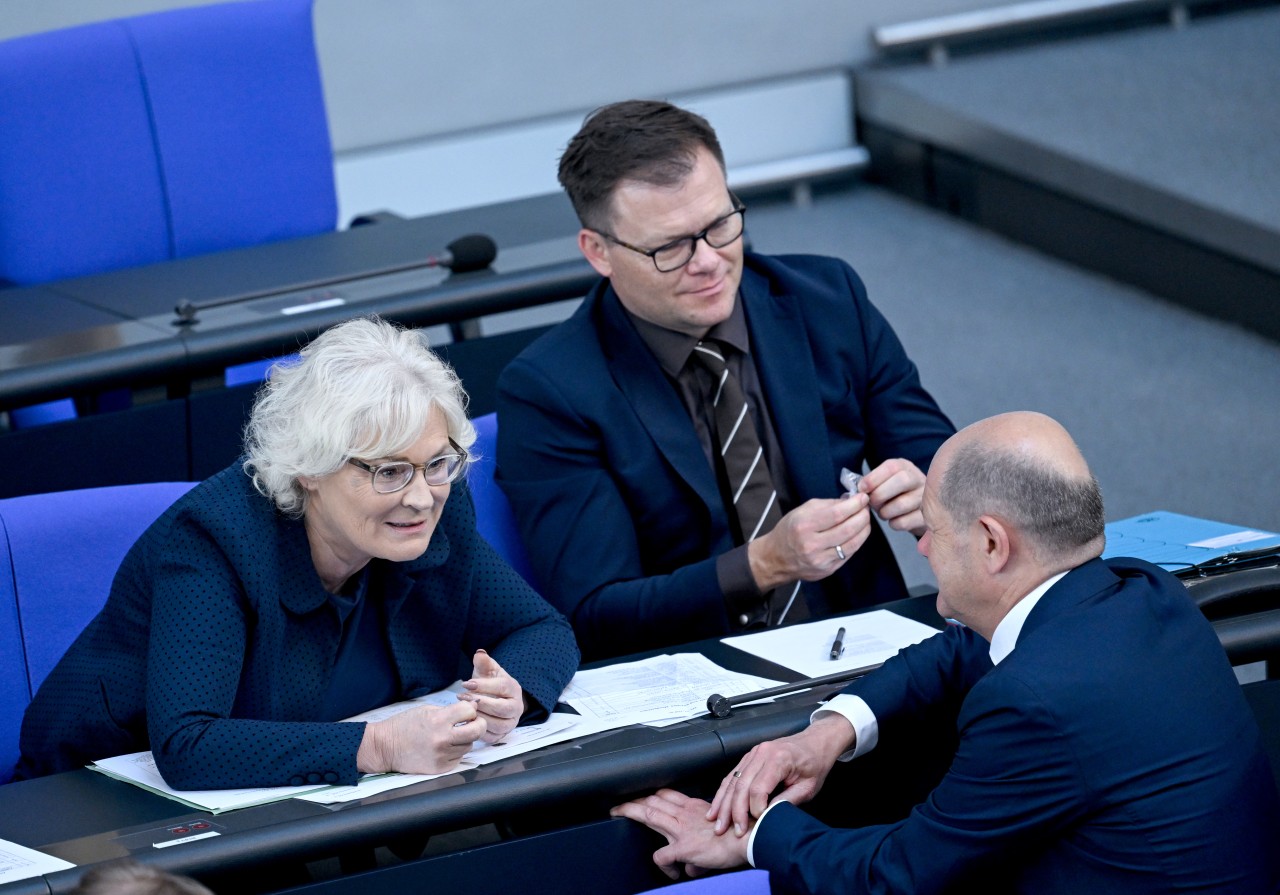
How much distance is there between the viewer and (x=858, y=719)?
1.94 m

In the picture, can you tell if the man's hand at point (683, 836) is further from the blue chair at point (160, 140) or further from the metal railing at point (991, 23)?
the metal railing at point (991, 23)

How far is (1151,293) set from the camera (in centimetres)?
522

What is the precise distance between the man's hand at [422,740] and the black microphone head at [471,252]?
1593mm

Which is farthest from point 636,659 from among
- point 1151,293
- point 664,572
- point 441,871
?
point 1151,293

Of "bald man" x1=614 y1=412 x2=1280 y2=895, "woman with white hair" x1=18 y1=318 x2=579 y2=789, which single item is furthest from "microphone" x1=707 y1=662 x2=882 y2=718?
"woman with white hair" x1=18 y1=318 x2=579 y2=789

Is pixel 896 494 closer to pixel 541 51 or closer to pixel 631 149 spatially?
pixel 631 149

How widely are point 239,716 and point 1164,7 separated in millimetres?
→ 5486

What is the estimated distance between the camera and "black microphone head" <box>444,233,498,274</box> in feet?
11.0

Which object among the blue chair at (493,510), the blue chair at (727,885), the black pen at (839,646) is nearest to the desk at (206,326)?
the blue chair at (493,510)

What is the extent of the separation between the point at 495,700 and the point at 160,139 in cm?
245

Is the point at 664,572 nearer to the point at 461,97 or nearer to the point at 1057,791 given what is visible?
the point at 1057,791

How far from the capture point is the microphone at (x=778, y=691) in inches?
76.9

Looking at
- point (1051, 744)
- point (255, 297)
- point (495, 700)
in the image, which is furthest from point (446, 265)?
point (1051, 744)

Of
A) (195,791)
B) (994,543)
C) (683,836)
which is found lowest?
(683,836)
